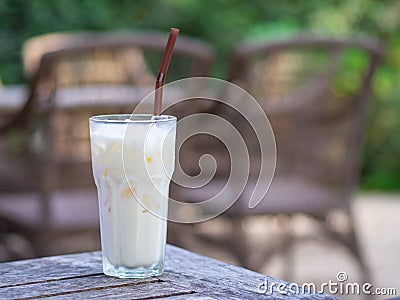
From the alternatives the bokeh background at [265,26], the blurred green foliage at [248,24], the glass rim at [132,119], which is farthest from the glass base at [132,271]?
the blurred green foliage at [248,24]

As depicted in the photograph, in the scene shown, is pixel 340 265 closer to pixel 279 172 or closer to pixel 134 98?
pixel 279 172

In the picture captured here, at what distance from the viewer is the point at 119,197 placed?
103 centimetres

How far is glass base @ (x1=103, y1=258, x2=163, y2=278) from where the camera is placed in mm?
1024

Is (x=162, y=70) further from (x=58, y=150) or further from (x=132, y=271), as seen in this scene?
(x=58, y=150)

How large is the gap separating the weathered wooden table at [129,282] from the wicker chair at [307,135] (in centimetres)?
155

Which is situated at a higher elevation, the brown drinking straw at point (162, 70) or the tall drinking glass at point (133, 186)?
the brown drinking straw at point (162, 70)

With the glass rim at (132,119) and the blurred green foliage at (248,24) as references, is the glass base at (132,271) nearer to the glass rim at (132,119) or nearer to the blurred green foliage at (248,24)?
the glass rim at (132,119)

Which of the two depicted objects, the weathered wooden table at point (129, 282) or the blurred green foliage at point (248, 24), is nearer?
the weathered wooden table at point (129, 282)

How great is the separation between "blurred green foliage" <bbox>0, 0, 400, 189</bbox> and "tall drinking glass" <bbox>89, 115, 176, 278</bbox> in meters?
4.55

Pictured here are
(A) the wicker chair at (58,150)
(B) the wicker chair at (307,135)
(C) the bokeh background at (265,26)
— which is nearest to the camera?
(A) the wicker chair at (58,150)

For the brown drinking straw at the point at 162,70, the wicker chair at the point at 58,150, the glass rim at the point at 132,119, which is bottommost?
the wicker chair at the point at 58,150

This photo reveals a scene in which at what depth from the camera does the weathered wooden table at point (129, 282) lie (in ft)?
3.07

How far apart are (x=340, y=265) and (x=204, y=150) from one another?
105 cm

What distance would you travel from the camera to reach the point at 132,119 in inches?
41.4
